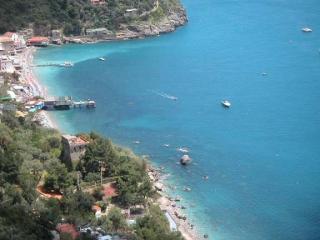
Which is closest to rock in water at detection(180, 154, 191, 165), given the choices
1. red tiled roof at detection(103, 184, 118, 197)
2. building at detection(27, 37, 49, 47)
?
red tiled roof at detection(103, 184, 118, 197)

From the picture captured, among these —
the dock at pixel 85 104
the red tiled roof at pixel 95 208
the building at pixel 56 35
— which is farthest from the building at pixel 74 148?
the building at pixel 56 35

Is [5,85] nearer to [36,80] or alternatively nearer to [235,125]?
[36,80]

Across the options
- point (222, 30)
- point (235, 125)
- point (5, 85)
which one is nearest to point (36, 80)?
point (5, 85)

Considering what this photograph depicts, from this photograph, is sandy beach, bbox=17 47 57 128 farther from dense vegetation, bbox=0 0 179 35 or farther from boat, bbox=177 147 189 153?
boat, bbox=177 147 189 153

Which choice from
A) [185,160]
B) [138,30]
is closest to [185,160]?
[185,160]

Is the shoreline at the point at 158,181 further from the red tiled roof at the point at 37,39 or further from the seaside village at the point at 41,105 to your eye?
the red tiled roof at the point at 37,39

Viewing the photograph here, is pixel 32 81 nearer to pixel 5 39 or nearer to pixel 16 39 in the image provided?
pixel 5 39
